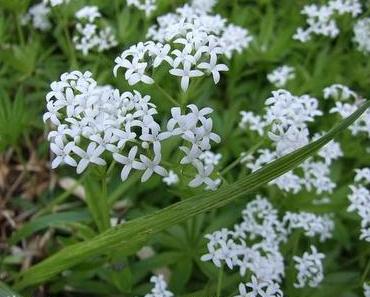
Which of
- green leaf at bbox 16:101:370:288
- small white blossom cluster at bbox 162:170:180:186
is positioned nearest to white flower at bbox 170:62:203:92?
green leaf at bbox 16:101:370:288

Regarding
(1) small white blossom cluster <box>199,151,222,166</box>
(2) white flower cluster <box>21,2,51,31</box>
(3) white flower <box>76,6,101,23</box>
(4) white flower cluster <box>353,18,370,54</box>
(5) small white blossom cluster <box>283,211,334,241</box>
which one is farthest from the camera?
(2) white flower cluster <box>21,2,51,31</box>

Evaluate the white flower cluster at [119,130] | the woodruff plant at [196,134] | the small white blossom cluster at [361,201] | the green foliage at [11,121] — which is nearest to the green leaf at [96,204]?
the woodruff plant at [196,134]

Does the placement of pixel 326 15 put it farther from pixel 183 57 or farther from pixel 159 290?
pixel 159 290

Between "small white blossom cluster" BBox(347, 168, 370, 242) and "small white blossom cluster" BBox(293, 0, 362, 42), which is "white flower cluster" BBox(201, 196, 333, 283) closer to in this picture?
"small white blossom cluster" BBox(347, 168, 370, 242)

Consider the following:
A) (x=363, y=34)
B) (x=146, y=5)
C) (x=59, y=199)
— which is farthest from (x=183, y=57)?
(x=363, y=34)

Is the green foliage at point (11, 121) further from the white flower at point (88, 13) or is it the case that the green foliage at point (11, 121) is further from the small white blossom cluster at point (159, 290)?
the small white blossom cluster at point (159, 290)
